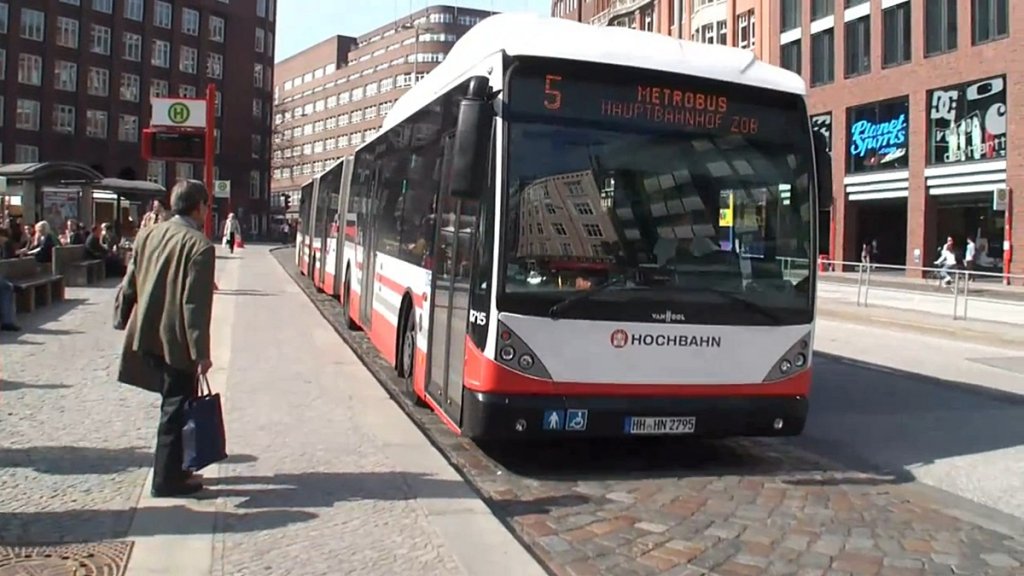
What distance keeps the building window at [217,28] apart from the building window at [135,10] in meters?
7.00

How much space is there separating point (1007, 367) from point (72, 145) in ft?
250

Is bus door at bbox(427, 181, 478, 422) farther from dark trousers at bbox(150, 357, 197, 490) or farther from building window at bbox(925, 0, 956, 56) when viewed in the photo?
building window at bbox(925, 0, 956, 56)

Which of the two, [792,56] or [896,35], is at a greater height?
[792,56]

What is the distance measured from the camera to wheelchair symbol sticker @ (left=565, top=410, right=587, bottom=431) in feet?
21.1

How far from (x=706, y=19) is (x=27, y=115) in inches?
1995

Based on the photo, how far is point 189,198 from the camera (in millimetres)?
5453

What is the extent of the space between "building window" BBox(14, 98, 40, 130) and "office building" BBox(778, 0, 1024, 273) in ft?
182

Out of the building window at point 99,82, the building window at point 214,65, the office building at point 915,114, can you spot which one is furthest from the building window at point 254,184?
the office building at point 915,114

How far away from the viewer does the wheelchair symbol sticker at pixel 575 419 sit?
642cm

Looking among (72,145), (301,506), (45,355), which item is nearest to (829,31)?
(45,355)

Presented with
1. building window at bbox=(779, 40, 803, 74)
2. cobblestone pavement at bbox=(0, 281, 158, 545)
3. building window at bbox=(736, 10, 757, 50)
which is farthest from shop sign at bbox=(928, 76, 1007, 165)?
cobblestone pavement at bbox=(0, 281, 158, 545)

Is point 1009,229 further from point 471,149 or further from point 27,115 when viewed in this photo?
point 27,115

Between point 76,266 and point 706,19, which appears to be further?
point 706,19

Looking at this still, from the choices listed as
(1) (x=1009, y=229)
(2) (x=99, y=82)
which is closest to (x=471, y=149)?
(1) (x=1009, y=229)
